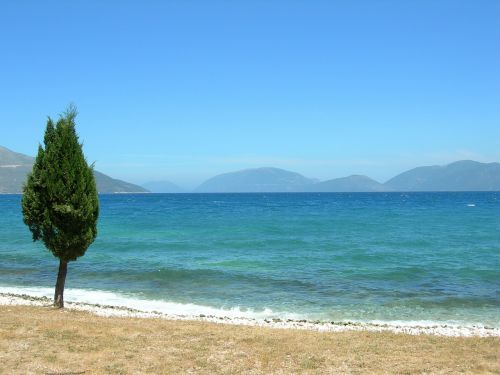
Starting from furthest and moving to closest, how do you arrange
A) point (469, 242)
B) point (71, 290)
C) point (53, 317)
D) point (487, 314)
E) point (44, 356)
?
point (469, 242), point (71, 290), point (487, 314), point (53, 317), point (44, 356)

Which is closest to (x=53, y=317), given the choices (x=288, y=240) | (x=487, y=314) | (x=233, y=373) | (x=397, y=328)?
(x=233, y=373)

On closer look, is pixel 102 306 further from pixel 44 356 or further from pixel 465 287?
pixel 465 287

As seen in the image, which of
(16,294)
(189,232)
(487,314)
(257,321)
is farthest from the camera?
(189,232)

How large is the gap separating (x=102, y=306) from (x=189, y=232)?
4207 centimetres

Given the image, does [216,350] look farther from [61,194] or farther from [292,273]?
[292,273]

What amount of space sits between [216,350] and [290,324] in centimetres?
612

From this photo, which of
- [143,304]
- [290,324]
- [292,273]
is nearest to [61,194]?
[143,304]

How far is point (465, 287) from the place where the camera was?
29812 mm

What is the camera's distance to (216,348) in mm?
15570

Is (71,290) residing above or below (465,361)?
below

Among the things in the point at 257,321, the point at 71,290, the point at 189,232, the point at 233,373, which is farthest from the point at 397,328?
the point at 189,232

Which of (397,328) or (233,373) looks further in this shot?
(397,328)

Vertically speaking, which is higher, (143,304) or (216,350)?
(216,350)

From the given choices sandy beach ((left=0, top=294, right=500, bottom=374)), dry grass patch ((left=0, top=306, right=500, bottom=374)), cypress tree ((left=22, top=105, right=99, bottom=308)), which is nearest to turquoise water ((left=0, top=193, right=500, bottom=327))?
sandy beach ((left=0, top=294, right=500, bottom=374))
